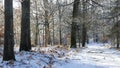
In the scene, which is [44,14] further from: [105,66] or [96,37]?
[96,37]

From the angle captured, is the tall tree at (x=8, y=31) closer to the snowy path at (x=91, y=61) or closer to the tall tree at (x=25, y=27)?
the snowy path at (x=91, y=61)

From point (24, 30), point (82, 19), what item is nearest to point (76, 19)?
point (82, 19)

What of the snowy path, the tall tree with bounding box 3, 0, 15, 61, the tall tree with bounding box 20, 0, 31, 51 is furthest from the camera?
the tall tree with bounding box 20, 0, 31, 51

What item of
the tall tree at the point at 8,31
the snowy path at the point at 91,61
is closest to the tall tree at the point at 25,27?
the snowy path at the point at 91,61

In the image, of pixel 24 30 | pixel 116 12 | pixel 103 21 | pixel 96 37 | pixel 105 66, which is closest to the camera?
pixel 105 66

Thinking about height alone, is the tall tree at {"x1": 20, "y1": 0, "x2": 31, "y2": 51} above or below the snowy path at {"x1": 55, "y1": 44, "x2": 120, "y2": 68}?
above

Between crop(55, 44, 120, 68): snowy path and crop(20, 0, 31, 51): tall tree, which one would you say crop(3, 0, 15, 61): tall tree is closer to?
crop(55, 44, 120, 68): snowy path

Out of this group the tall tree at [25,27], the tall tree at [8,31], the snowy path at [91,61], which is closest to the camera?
the tall tree at [8,31]

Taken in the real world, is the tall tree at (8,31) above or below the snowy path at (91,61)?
above

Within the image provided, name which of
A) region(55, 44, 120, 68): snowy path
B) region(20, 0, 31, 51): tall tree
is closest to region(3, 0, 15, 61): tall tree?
region(55, 44, 120, 68): snowy path

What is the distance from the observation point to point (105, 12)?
25672 millimetres

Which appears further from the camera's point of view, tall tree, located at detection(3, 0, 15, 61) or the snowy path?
the snowy path

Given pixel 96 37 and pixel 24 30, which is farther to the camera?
pixel 96 37

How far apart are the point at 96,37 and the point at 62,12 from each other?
52.9m
